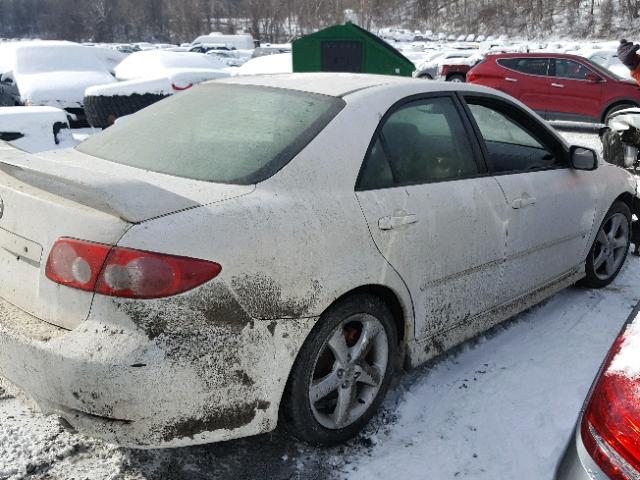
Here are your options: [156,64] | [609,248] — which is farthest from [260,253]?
[156,64]

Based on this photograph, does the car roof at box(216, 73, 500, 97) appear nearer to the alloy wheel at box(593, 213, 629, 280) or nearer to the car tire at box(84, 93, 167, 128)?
the alloy wheel at box(593, 213, 629, 280)

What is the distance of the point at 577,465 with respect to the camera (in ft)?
4.75

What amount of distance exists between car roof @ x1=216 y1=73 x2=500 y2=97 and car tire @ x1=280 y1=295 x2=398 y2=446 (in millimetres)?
972

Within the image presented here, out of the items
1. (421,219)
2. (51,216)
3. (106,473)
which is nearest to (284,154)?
(421,219)

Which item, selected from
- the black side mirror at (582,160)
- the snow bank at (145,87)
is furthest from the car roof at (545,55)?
the black side mirror at (582,160)

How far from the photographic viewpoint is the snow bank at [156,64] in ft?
40.4

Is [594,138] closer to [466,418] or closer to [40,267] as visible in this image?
[466,418]

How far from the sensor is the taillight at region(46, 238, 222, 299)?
187 centimetres

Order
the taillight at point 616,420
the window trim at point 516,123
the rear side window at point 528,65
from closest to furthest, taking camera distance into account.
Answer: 1. the taillight at point 616,420
2. the window trim at point 516,123
3. the rear side window at point 528,65

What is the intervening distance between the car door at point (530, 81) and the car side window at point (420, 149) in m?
10.6

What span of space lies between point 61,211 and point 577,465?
167cm

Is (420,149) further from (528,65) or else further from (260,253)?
(528,65)

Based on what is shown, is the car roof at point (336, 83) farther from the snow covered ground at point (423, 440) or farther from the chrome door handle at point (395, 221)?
the snow covered ground at point (423, 440)

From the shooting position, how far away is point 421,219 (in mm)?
2625
